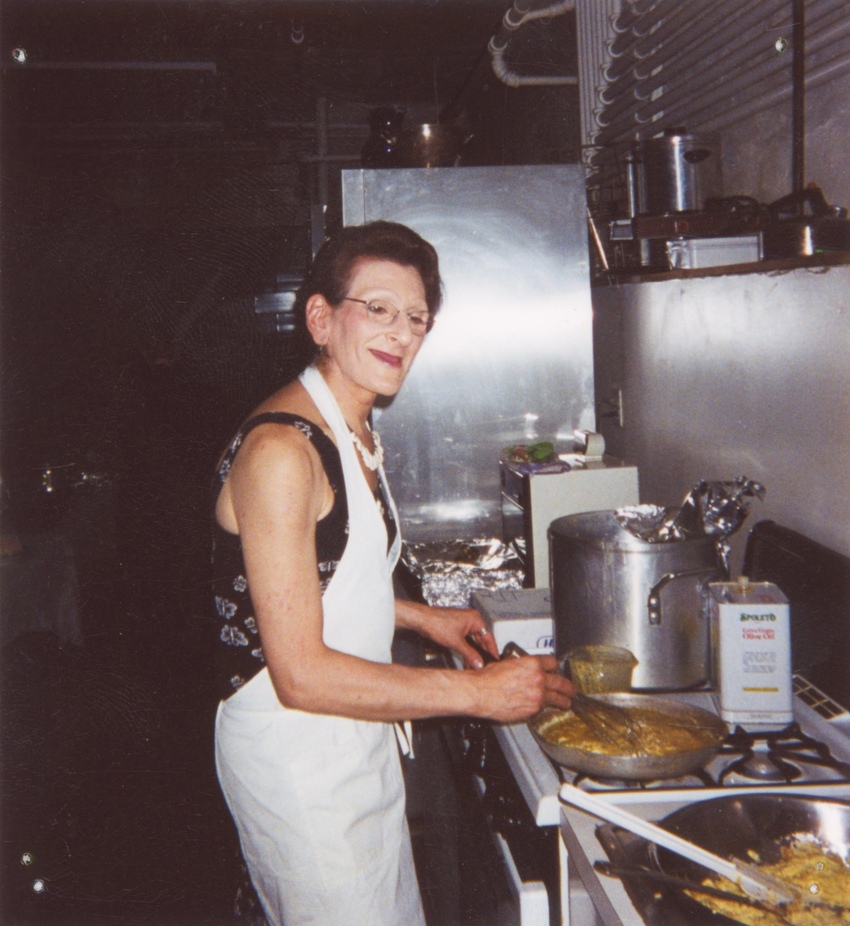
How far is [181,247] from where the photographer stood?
7680 millimetres

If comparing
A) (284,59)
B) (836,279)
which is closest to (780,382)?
(836,279)

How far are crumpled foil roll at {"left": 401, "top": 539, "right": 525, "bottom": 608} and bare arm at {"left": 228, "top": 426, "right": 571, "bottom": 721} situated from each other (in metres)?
1.06

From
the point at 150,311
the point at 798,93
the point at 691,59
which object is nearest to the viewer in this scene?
the point at 798,93

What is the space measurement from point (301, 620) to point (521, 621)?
0.76 meters

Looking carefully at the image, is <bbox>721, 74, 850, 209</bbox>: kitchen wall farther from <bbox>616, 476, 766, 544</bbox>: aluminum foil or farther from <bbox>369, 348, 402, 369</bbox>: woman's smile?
<bbox>369, 348, 402, 369</bbox>: woman's smile

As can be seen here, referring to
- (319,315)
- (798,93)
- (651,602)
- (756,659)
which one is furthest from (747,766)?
(798,93)

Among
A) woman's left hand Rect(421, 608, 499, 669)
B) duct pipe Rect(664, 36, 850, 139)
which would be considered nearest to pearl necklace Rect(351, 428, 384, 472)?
woman's left hand Rect(421, 608, 499, 669)

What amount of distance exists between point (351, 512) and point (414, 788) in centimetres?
146

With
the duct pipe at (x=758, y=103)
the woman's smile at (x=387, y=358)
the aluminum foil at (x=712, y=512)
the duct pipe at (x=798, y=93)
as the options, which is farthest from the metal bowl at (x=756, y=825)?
the duct pipe at (x=758, y=103)

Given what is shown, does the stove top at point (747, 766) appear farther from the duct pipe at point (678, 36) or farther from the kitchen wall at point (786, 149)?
the duct pipe at point (678, 36)

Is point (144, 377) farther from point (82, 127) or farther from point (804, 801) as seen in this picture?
point (804, 801)

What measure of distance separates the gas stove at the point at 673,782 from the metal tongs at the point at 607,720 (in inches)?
3.2

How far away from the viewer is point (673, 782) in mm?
1262

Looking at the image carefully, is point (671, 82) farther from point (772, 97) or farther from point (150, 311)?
point (150, 311)
